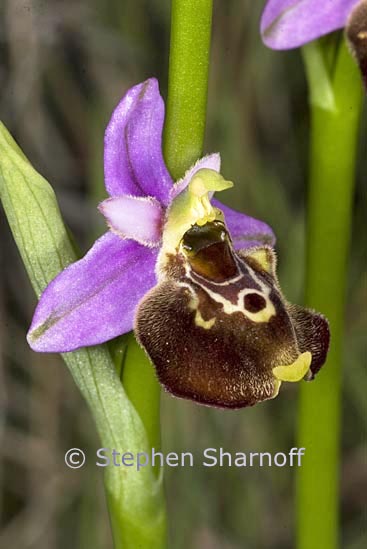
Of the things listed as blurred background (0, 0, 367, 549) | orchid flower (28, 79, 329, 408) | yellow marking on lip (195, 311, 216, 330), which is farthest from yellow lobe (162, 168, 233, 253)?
blurred background (0, 0, 367, 549)

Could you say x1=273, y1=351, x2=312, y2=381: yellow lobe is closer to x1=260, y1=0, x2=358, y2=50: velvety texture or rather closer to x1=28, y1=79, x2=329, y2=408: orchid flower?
x1=28, y1=79, x2=329, y2=408: orchid flower

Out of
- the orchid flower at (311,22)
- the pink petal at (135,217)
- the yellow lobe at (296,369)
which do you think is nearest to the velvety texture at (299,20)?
the orchid flower at (311,22)

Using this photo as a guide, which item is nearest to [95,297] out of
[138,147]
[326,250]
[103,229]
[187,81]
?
[138,147]

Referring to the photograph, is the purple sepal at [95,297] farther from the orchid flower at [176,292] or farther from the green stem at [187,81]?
the green stem at [187,81]

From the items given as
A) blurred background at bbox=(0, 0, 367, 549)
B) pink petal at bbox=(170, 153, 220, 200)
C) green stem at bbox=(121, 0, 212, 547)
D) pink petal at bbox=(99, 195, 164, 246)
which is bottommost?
blurred background at bbox=(0, 0, 367, 549)

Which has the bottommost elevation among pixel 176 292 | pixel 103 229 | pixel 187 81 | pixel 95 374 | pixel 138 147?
pixel 103 229

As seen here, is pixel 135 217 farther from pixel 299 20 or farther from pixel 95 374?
pixel 299 20

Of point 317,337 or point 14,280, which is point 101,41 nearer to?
point 14,280
